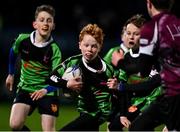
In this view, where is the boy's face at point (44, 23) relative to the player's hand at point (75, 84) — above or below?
above

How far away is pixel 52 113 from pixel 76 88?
1.30 m

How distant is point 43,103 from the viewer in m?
9.03

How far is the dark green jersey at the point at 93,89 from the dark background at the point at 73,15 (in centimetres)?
872

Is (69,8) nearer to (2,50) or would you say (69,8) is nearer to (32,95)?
(2,50)

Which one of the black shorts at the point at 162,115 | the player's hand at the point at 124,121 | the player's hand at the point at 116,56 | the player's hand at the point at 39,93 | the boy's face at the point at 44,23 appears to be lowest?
the player's hand at the point at 124,121

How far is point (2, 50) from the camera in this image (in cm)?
1648

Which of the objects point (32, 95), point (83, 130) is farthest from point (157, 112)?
point (32, 95)

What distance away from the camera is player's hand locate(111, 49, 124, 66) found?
8.86 m

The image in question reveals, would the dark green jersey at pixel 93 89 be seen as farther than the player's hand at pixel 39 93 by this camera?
No

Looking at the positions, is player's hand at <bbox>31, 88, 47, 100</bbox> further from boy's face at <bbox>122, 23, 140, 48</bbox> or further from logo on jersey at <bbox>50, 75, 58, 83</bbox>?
boy's face at <bbox>122, 23, 140, 48</bbox>

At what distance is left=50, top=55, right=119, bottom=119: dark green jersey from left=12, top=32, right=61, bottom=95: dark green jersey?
1044mm

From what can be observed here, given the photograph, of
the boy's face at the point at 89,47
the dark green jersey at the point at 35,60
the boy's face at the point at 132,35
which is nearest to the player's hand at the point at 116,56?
the boy's face at the point at 132,35

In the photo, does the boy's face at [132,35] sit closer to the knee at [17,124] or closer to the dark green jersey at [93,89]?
the dark green jersey at [93,89]

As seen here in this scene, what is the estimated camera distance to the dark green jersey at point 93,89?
26.2 feet
